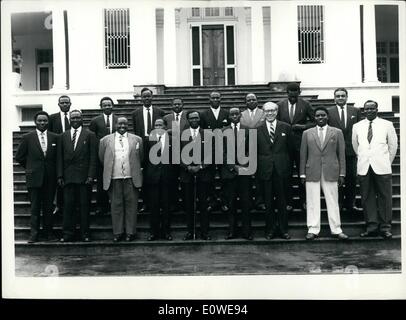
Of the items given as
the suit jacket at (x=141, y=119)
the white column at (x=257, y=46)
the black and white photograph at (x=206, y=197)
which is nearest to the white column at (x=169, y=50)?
the white column at (x=257, y=46)

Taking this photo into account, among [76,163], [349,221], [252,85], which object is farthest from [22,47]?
[349,221]

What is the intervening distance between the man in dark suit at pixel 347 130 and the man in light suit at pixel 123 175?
8.80ft

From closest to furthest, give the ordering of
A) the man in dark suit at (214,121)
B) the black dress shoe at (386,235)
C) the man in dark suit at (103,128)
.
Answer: the black dress shoe at (386,235), the man in dark suit at (214,121), the man in dark suit at (103,128)

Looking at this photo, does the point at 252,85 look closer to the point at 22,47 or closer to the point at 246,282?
the point at 246,282

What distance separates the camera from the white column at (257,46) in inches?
438

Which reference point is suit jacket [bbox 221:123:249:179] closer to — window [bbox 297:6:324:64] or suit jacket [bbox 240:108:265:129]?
suit jacket [bbox 240:108:265:129]

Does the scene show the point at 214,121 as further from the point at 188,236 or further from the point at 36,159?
the point at 36,159

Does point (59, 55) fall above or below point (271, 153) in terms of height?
above

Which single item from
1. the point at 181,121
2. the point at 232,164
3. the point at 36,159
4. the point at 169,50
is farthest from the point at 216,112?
the point at 169,50

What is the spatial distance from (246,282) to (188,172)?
1.63 meters

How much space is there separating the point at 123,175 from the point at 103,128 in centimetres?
80

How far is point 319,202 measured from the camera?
738cm

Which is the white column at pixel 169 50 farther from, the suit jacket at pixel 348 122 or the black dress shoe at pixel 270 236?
the black dress shoe at pixel 270 236

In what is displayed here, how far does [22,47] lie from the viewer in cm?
1367
